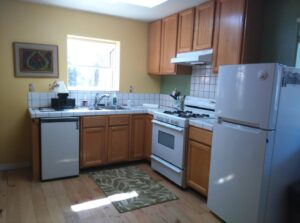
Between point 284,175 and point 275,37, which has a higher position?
point 275,37

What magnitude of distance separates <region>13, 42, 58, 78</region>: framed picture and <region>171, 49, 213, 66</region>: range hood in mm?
1768

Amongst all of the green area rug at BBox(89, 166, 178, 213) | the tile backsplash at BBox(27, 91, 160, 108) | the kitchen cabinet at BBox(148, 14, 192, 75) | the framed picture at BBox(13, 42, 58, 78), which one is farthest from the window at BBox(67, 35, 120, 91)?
the green area rug at BBox(89, 166, 178, 213)

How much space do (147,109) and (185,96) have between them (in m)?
0.63

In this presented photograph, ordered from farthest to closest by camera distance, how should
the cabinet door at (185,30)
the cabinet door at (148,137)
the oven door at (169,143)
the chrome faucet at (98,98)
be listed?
the chrome faucet at (98,98)
the cabinet door at (148,137)
the cabinet door at (185,30)
the oven door at (169,143)

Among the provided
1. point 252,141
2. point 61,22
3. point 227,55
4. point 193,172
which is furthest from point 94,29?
point 252,141

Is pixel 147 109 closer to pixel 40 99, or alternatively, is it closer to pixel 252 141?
pixel 40 99

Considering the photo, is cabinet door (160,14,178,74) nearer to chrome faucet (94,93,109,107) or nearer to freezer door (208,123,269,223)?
chrome faucet (94,93,109,107)

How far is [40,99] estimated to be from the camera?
3549mm

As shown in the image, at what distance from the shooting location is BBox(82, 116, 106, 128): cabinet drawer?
3337 mm

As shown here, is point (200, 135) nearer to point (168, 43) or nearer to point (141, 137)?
point (141, 137)

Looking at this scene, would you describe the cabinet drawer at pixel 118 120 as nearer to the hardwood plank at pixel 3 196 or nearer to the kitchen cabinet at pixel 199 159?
the kitchen cabinet at pixel 199 159

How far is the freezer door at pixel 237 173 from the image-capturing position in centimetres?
198

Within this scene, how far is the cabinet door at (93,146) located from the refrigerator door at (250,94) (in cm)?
183

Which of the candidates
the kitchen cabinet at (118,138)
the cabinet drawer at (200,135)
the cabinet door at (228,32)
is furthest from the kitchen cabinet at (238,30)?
the kitchen cabinet at (118,138)
